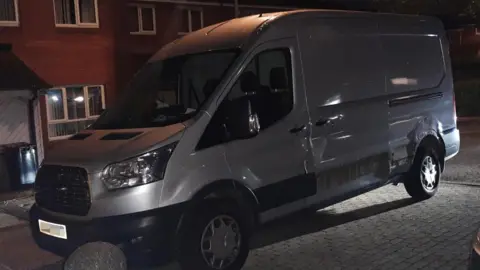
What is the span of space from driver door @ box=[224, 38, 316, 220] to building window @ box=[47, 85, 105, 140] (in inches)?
420

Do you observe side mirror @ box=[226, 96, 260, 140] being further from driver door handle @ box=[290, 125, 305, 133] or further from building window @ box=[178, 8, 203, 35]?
building window @ box=[178, 8, 203, 35]

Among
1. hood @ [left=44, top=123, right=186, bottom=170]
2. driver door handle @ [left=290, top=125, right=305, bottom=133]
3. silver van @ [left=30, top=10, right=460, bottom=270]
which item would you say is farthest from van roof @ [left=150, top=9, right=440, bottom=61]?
hood @ [left=44, top=123, right=186, bottom=170]

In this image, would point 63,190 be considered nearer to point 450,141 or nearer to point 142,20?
point 450,141

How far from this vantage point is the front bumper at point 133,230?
4797 mm

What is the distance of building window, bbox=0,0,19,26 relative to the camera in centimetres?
1434

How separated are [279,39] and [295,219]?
2.68m

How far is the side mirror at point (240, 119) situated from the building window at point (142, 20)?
13.4 meters

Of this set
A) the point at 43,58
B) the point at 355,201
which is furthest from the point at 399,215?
the point at 43,58

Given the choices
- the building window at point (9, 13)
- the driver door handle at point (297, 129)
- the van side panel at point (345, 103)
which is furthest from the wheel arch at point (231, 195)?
the building window at point (9, 13)

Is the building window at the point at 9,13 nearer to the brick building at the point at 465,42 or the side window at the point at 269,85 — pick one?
the side window at the point at 269,85

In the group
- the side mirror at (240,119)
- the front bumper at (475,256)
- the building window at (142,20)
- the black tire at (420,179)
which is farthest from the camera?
the building window at (142,20)

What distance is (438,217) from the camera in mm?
7027

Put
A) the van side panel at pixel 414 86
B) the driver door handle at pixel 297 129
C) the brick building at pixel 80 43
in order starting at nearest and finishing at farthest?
the driver door handle at pixel 297 129 < the van side panel at pixel 414 86 < the brick building at pixel 80 43

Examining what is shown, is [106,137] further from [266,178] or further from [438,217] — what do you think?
[438,217]
